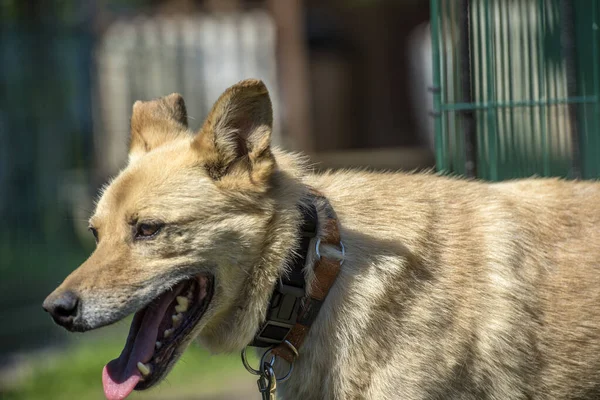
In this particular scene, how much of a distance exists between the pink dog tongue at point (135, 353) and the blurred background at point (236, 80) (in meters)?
2.11

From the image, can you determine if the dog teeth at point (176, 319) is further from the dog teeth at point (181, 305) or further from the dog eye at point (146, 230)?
the dog eye at point (146, 230)

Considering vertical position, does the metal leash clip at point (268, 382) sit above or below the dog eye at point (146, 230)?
below

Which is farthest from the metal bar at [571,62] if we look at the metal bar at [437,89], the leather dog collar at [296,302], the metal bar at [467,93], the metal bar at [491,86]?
the leather dog collar at [296,302]

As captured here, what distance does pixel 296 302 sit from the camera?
3299mm

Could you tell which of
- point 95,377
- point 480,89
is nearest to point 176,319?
point 480,89

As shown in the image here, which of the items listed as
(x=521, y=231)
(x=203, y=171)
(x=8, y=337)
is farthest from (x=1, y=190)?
(x=521, y=231)

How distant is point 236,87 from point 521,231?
56.7 inches

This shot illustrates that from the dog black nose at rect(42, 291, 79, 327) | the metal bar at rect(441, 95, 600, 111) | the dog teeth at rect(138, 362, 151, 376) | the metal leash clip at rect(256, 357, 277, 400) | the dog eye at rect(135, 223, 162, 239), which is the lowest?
the metal leash clip at rect(256, 357, 277, 400)

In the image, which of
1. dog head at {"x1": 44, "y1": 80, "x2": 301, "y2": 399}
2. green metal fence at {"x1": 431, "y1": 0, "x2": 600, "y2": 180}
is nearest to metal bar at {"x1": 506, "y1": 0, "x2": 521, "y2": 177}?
green metal fence at {"x1": 431, "y1": 0, "x2": 600, "y2": 180}

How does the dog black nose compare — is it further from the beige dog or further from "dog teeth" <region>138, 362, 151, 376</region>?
"dog teeth" <region>138, 362, 151, 376</region>

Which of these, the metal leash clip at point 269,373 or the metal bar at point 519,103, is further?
the metal bar at point 519,103

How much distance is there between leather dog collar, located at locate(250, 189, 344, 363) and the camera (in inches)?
129

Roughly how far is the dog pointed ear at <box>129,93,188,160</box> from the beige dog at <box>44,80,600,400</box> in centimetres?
23

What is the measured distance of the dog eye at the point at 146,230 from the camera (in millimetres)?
3254
